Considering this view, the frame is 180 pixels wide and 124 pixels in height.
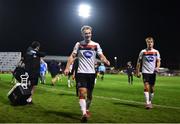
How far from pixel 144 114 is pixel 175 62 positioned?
340ft

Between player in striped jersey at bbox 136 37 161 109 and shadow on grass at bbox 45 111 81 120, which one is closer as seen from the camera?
shadow on grass at bbox 45 111 81 120

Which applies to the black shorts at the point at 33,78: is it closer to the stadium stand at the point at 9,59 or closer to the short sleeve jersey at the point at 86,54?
the short sleeve jersey at the point at 86,54

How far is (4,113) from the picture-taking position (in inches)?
434

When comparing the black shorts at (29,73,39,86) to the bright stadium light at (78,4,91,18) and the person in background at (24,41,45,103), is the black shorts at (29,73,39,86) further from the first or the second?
the bright stadium light at (78,4,91,18)

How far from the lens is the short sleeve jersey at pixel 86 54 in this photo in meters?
10.2

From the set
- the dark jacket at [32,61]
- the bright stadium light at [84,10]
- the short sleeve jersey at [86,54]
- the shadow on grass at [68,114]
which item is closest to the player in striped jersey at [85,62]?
the short sleeve jersey at [86,54]

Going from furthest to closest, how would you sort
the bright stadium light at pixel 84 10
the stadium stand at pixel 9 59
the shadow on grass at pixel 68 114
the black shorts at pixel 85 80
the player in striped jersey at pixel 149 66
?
the stadium stand at pixel 9 59 → the bright stadium light at pixel 84 10 → the player in striped jersey at pixel 149 66 → the shadow on grass at pixel 68 114 → the black shorts at pixel 85 80

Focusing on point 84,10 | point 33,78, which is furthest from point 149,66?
point 84,10

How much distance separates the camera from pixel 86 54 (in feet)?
33.6

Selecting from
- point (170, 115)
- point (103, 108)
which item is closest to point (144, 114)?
point (170, 115)

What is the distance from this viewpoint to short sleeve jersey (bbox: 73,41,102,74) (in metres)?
10.2

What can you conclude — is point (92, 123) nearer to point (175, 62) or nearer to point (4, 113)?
point (4, 113)

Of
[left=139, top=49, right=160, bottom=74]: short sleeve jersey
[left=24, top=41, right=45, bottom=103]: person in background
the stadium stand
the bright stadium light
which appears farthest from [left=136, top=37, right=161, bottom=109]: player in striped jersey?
the stadium stand

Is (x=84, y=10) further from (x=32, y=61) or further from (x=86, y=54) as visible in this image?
(x=86, y=54)
